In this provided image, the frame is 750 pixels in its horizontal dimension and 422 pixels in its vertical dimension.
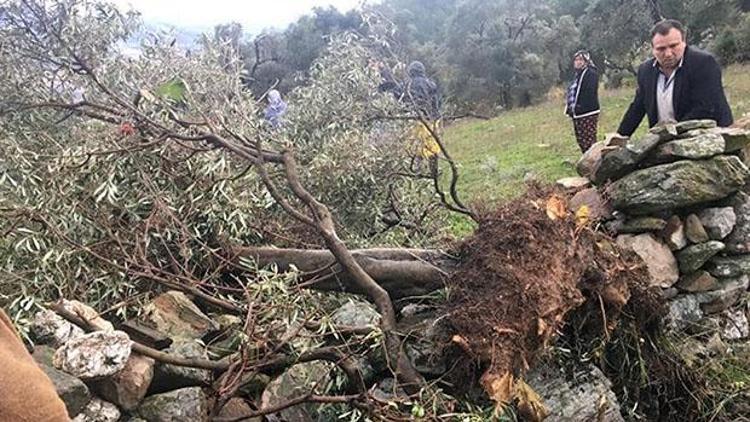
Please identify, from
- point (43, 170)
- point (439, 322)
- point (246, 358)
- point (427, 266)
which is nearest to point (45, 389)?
point (246, 358)

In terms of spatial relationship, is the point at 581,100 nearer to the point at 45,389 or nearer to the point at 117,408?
the point at 117,408

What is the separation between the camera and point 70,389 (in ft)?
8.00

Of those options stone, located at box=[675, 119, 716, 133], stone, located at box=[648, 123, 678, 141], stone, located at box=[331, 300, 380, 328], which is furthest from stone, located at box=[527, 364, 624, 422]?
stone, located at box=[675, 119, 716, 133]

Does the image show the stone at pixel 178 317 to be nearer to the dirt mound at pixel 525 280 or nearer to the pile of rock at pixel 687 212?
the dirt mound at pixel 525 280

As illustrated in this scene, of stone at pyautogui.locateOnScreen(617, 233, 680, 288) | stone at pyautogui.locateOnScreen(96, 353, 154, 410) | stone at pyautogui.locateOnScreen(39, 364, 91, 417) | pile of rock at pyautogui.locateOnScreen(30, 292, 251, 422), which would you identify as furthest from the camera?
stone at pyautogui.locateOnScreen(617, 233, 680, 288)

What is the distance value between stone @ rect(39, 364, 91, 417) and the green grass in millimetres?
4396

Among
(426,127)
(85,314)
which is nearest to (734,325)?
(426,127)

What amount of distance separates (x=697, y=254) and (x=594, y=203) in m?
0.70

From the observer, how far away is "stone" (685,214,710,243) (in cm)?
430

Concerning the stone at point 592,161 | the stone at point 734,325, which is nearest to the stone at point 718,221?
the stone at point 734,325

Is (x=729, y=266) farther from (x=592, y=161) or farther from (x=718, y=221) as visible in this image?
(x=592, y=161)

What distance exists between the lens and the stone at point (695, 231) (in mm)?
4301

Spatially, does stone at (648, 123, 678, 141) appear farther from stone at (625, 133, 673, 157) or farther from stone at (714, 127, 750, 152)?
stone at (714, 127, 750, 152)

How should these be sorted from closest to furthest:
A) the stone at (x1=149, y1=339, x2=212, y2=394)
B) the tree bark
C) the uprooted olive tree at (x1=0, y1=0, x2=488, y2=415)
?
the stone at (x1=149, y1=339, x2=212, y2=394), the uprooted olive tree at (x1=0, y1=0, x2=488, y2=415), the tree bark
